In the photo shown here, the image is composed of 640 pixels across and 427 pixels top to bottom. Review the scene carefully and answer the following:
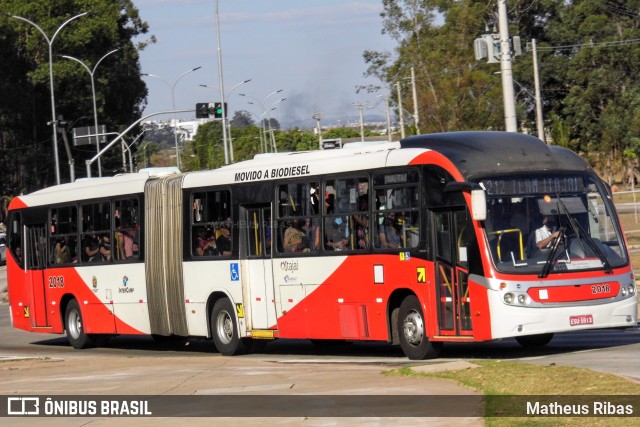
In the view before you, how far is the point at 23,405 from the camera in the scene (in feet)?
46.3

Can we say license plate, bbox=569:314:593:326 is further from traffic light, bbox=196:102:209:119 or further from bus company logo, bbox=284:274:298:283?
traffic light, bbox=196:102:209:119

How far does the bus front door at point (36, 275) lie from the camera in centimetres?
2655

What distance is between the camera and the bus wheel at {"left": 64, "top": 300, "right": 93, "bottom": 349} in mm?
25500

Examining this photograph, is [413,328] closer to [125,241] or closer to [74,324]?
[125,241]

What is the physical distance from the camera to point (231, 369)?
17344mm

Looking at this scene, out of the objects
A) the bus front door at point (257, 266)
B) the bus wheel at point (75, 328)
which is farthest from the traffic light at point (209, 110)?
the bus front door at point (257, 266)

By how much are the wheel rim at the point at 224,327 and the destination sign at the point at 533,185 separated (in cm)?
630

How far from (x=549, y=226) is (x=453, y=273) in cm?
138

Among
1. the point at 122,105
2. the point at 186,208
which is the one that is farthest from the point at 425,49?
the point at 186,208

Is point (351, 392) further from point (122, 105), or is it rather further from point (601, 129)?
point (122, 105)

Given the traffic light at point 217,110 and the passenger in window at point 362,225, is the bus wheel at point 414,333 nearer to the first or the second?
the passenger in window at point 362,225

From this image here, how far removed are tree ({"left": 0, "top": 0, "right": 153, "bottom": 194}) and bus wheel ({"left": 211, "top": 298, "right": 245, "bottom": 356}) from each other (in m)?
60.4

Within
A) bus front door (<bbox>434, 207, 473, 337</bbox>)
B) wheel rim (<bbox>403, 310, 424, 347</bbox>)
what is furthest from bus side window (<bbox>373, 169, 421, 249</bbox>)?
wheel rim (<bbox>403, 310, 424, 347</bbox>)

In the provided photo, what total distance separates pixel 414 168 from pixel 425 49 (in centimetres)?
4626
